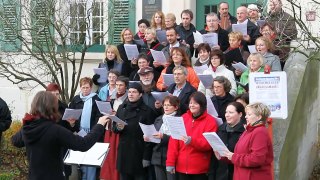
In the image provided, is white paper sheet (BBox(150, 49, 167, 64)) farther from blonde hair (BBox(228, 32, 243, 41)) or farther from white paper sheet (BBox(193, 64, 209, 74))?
blonde hair (BBox(228, 32, 243, 41))

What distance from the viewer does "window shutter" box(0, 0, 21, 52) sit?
43.8 ft

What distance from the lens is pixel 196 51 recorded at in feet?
36.6

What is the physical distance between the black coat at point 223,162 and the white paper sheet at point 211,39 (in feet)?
8.62

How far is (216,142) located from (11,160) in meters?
7.37

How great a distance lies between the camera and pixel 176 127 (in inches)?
328

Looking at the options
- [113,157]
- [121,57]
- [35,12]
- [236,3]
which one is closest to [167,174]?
[113,157]

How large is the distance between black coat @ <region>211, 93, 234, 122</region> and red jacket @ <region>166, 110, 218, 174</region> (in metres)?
0.38

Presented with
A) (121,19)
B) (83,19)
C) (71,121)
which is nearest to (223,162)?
(71,121)

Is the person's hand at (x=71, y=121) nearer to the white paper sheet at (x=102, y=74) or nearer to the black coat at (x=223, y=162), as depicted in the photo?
the white paper sheet at (x=102, y=74)

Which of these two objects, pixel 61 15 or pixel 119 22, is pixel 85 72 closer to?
pixel 119 22

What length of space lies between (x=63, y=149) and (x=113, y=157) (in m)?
3.05

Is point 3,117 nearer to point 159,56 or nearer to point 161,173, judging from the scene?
point 161,173

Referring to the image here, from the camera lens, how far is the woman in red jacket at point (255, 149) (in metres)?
7.42

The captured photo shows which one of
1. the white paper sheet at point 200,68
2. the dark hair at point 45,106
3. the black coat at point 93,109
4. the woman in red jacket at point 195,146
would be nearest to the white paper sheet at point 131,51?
the black coat at point 93,109
